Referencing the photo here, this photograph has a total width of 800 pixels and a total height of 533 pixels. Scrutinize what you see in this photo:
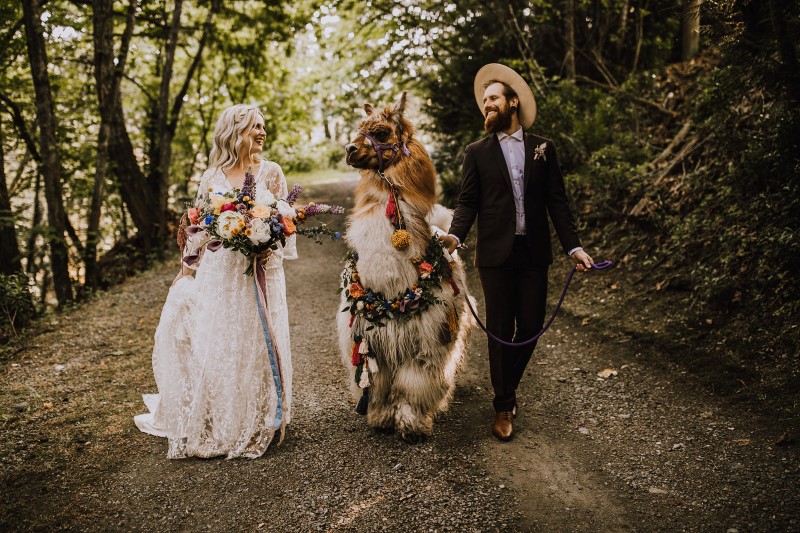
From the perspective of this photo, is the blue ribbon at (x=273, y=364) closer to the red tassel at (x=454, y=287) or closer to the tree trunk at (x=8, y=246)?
the red tassel at (x=454, y=287)

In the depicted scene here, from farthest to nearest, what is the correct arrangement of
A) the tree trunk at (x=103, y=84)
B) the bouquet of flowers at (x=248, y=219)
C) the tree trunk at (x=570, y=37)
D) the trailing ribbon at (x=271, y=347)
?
the tree trunk at (x=570, y=37) < the tree trunk at (x=103, y=84) < the trailing ribbon at (x=271, y=347) < the bouquet of flowers at (x=248, y=219)

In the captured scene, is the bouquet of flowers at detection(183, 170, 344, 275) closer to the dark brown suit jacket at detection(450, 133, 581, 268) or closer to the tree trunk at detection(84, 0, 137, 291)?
the dark brown suit jacket at detection(450, 133, 581, 268)

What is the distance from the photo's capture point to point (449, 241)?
367 centimetres

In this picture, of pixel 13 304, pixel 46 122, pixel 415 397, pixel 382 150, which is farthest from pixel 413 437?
pixel 46 122

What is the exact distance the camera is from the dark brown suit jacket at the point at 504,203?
11.9ft

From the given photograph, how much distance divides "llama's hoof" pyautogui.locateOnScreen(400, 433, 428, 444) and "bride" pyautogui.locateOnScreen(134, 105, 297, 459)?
847 mm

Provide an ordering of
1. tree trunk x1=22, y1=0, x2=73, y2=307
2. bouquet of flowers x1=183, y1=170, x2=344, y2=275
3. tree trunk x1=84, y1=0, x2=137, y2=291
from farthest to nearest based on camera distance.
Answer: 1. tree trunk x1=84, y1=0, x2=137, y2=291
2. tree trunk x1=22, y1=0, x2=73, y2=307
3. bouquet of flowers x1=183, y1=170, x2=344, y2=275

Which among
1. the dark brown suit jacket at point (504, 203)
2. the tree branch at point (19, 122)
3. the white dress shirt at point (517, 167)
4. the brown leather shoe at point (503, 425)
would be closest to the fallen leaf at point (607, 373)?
the brown leather shoe at point (503, 425)

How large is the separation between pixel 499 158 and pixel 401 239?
0.88 metres

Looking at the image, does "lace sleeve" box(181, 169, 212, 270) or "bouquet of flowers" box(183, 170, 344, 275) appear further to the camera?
"lace sleeve" box(181, 169, 212, 270)

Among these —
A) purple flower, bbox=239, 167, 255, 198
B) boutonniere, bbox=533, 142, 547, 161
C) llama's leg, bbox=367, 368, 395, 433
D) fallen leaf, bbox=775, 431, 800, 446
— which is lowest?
fallen leaf, bbox=775, 431, 800, 446

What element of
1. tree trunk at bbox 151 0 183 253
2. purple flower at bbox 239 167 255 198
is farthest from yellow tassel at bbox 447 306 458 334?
tree trunk at bbox 151 0 183 253

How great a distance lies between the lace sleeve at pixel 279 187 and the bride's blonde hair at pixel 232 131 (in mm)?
275

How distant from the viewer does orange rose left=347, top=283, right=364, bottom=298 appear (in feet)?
12.1
